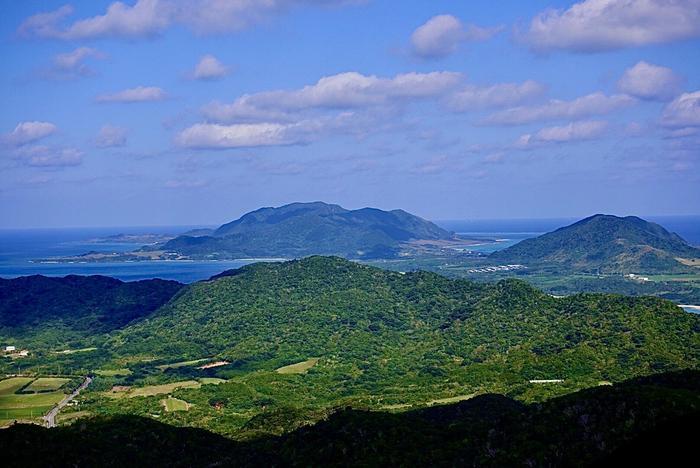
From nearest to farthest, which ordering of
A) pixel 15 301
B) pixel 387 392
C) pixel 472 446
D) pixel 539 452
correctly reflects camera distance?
1. pixel 539 452
2. pixel 472 446
3. pixel 387 392
4. pixel 15 301

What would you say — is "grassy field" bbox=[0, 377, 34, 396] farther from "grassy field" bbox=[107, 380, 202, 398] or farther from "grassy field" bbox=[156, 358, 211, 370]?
"grassy field" bbox=[156, 358, 211, 370]

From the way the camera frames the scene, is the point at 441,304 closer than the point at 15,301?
Yes

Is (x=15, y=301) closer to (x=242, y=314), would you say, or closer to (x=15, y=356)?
(x=15, y=356)

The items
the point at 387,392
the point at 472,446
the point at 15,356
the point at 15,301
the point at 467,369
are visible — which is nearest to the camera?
the point at 472,446

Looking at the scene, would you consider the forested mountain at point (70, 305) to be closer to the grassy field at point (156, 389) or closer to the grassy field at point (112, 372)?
the grassy field at point (112, 372)

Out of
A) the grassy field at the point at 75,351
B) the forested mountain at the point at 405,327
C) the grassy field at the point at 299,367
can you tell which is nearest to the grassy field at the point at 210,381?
the forested mountain at the point at 405,327

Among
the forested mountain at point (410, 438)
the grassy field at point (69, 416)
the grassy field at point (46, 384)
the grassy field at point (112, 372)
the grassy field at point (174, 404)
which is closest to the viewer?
the forested mountain at point (410, 438)

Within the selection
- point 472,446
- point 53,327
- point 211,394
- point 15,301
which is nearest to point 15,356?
point 53,327
